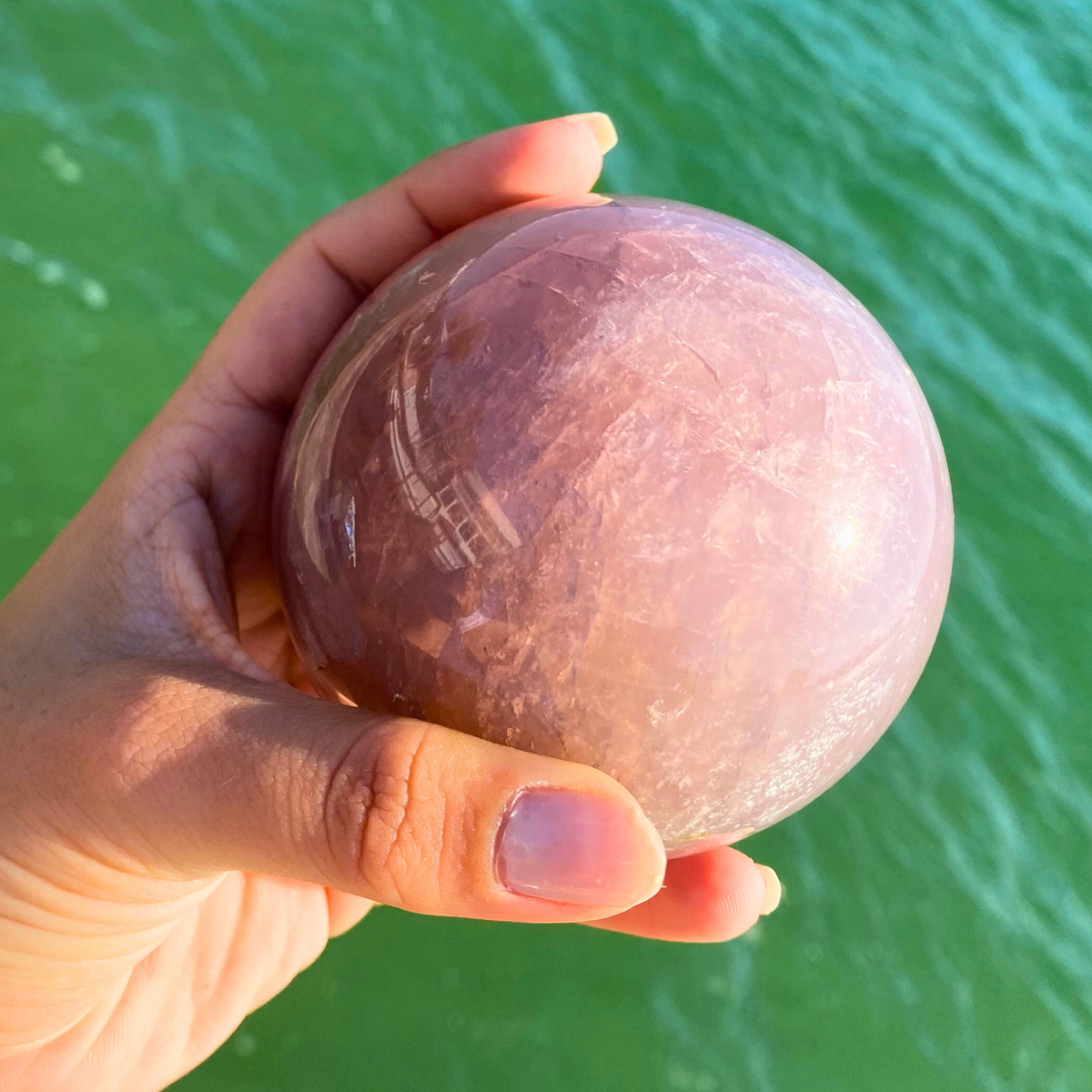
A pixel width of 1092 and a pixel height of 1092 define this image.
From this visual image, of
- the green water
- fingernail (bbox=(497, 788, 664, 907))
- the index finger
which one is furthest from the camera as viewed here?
the green water

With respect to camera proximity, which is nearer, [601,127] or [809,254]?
[601,127]

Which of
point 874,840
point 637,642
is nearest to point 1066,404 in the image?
point 874,840

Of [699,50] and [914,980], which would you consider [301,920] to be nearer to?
[914,980]

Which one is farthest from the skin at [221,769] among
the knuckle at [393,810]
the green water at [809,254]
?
the green water at [809,254]

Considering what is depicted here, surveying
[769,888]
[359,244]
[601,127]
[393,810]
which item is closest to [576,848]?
[393,810]

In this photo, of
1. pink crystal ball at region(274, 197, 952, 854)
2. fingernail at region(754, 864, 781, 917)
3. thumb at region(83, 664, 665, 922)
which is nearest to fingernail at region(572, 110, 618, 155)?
pink crystal ball at region(274, 197, 952, 854)

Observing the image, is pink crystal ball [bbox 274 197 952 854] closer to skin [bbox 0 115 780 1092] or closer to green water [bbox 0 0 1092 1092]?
skin [bbox 0 115 780 1092]

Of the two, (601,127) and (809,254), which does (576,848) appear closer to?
(601,127)
